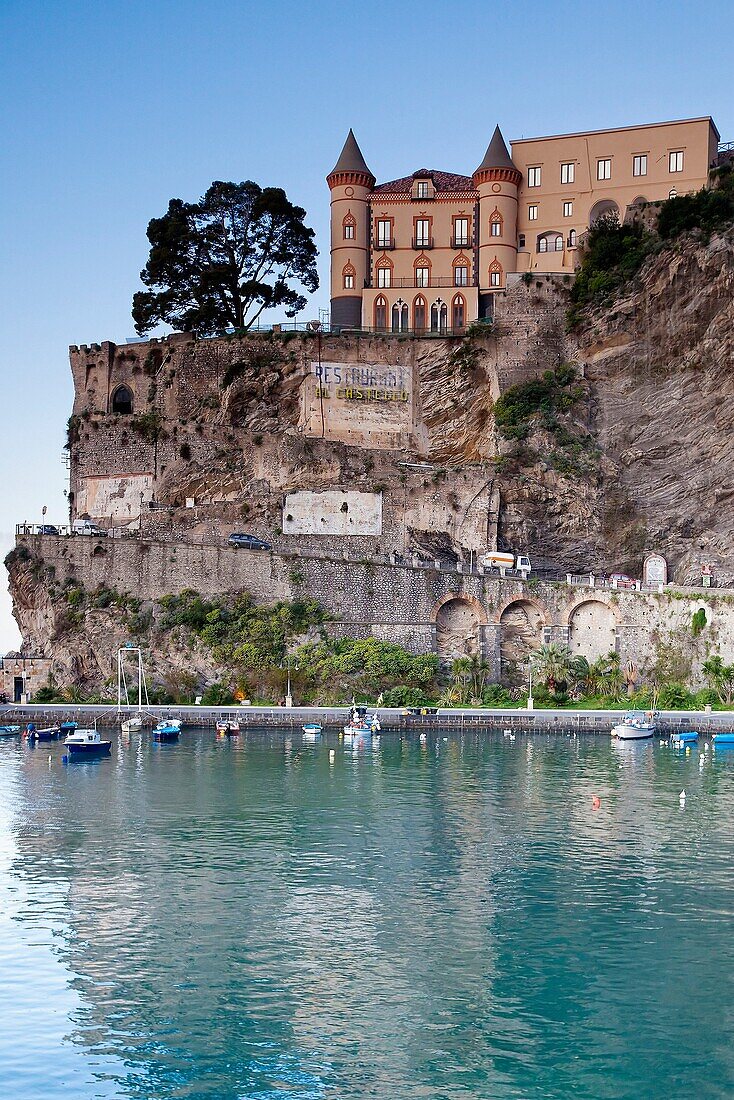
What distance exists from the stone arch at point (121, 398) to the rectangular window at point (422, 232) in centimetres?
1653

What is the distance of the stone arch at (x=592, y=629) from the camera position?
5425cm

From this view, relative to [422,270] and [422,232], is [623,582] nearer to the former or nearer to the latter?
[422,270]

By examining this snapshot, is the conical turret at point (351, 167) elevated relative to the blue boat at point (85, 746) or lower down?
elevated

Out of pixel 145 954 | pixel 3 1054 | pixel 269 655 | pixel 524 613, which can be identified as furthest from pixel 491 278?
pixel 3 1054

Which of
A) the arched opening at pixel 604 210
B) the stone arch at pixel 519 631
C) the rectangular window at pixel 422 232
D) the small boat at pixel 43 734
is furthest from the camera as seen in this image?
the rectangular window at pixel 422 232

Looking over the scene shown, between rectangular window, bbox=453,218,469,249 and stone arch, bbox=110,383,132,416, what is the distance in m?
18.3

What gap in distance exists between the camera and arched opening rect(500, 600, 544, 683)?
5469cm

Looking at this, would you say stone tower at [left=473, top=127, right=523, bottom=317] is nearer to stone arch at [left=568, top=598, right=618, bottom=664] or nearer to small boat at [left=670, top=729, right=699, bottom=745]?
stone arch at [left=568, top=598, right=618, bottom=664]

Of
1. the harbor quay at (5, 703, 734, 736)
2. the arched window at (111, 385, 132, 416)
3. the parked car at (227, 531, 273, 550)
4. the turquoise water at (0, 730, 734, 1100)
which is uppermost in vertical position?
the arched window at (111, 385, 132, 416)

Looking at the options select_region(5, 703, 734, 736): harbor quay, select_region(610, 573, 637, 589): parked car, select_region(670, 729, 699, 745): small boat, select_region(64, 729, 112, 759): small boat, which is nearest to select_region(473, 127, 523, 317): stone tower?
select_region(610, 573, 637, 589): parked car

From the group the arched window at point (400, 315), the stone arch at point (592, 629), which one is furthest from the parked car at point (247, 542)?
the arched window at point (400, 315)

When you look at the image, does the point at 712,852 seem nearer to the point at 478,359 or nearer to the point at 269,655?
the point at 269,655

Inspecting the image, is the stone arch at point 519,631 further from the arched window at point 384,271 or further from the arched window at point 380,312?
the arched window at point 384,271

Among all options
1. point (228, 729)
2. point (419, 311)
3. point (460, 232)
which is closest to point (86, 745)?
point (228, 729)
